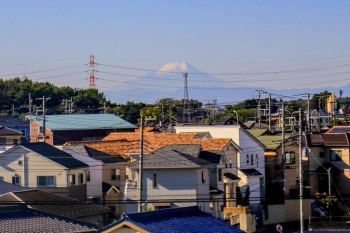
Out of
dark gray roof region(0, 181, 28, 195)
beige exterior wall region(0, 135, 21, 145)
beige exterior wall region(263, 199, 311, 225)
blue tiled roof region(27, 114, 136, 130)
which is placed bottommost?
beige exterior wall region(263, 199, 311, 225)

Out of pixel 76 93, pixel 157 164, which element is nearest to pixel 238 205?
pixel 157 164

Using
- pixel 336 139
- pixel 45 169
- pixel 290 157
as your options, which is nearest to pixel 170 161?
pixel 45 169

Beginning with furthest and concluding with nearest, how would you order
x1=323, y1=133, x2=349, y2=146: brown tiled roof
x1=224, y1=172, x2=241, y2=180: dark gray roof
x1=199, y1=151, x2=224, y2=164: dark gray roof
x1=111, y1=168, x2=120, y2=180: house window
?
x1=323, y1=133, x2=349, y2=146: brown tiled roof, x1=111, y1=168, x2=120, y2=180: house window, x1=224, y1=172, x2=241, y2=180: dark gray roof, x1=199, y1=151, x2=224, y2=164: dark gray roof

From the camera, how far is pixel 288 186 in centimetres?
3581

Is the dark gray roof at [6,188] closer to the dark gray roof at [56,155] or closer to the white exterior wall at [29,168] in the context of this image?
the white exterior wall at [29,168]

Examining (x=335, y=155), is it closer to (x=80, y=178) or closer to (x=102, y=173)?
(x=102, y=173)

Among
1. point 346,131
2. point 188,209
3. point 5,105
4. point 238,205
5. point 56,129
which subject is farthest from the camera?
point 5,105

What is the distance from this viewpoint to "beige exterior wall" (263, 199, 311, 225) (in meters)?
32.0

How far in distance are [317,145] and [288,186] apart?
3137 millimetres

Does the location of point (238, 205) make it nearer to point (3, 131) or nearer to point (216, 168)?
point (216, 168)

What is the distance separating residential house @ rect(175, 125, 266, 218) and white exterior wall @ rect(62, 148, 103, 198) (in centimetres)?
631

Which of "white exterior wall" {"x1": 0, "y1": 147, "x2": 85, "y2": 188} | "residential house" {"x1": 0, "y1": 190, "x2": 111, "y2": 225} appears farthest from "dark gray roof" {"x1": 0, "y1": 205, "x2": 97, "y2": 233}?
"white exterior wall" {"x1": 0, "y1": 147, "x2": 85, "y2": 188}

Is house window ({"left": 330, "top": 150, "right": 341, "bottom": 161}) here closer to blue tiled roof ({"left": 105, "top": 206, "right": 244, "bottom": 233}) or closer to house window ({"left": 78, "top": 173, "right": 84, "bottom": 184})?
house window ({"left": 78, "top": 173, "right": 84, "bottom": 184})

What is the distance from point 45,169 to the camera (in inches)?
1166
